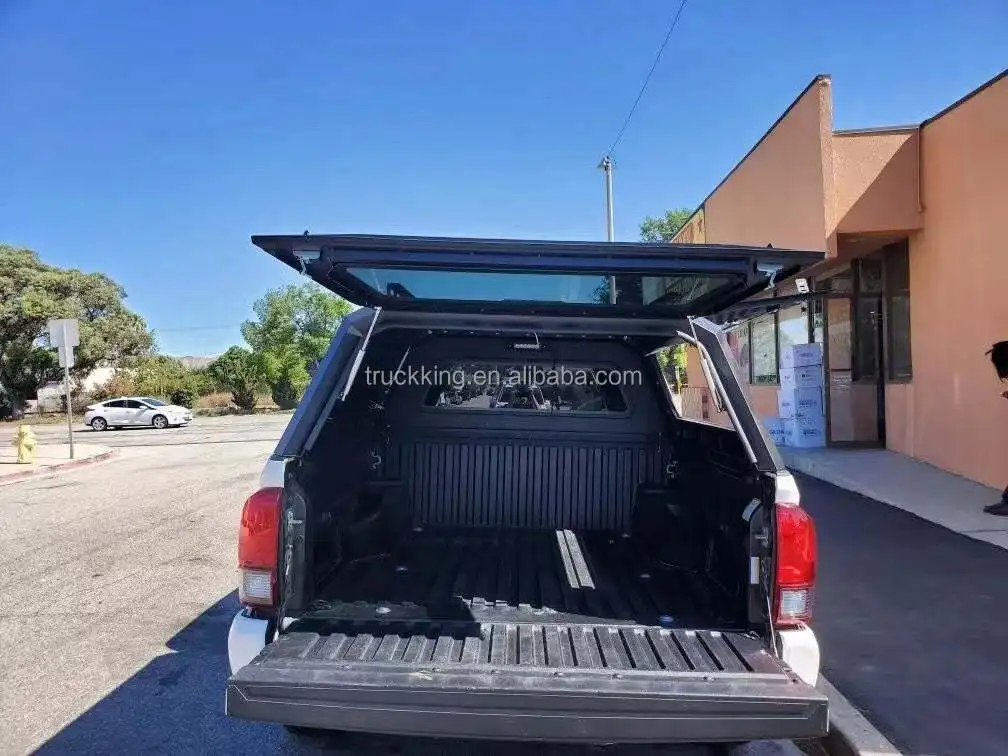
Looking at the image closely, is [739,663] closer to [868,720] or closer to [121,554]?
[868,720]

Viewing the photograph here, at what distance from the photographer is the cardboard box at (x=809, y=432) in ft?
38.7

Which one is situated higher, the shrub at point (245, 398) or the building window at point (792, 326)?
the building window at point (792, 326)

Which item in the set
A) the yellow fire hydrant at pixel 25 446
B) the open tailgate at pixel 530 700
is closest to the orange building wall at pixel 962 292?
the open tailgate at pixel 530 700

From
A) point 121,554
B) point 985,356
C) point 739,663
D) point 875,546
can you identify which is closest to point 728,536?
point 739,663

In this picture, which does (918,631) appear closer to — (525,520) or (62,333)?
(525,520)

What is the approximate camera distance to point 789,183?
11.8 meters

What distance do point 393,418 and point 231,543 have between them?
3.68 meters

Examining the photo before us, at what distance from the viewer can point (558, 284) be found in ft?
10.6

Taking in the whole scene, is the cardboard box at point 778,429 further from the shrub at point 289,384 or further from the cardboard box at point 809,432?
the shrub at point 289,384

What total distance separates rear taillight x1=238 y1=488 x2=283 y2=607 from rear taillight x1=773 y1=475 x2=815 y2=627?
1951 millimetres

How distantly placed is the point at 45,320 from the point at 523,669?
142 ft

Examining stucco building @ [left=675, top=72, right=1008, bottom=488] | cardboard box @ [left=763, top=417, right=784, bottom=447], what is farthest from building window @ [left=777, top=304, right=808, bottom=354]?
cardboard box @ [left=763, top=417, right=784, bottom=447]

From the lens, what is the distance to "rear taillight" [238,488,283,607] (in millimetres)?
2805

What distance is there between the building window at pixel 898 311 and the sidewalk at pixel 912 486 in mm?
1316
